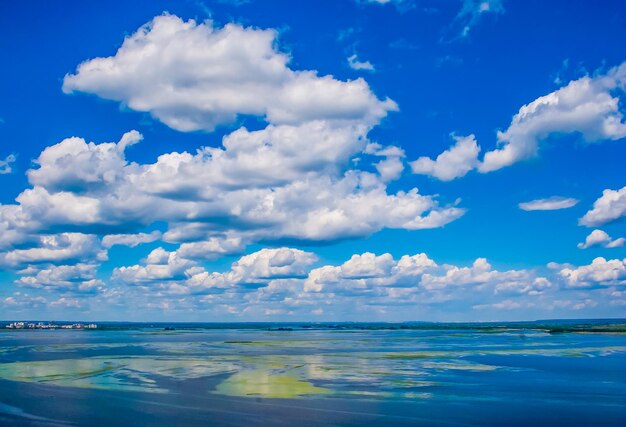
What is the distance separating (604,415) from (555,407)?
286 centimetres

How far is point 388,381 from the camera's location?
43875mm

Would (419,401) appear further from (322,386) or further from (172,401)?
(172,401)

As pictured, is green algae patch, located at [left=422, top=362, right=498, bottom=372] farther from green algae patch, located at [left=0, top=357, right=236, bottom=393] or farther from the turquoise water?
green algae patch, located at [left=0, top=357, right=236, bottom=393]

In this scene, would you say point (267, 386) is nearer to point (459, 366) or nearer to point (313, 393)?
point (313, 393)

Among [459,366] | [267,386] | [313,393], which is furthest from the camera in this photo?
[459,366]

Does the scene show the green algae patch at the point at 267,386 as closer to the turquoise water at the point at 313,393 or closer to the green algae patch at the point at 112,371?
the turquoise water at the point at 313,393

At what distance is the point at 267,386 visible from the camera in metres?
41.6

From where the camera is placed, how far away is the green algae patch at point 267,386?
37875 mm

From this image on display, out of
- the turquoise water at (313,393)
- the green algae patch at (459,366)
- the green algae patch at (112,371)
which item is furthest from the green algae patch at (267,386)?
the green algae patch at (459,366)

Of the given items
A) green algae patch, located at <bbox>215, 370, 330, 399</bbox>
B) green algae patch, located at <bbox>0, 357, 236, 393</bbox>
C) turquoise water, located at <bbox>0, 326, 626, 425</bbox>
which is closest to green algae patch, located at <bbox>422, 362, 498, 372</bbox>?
turquoise water, located at <bbox>0, 326, 626, 425</bbox>

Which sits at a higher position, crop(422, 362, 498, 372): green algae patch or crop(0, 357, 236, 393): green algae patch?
crop(422, 362, 498, 372): green algae patch

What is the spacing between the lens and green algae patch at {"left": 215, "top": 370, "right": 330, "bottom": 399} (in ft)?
124

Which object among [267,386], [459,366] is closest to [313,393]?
[267,386]

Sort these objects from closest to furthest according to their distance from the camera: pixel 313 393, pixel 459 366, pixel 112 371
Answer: pixel 313 393, pixel 112 371, pixel 459 366
